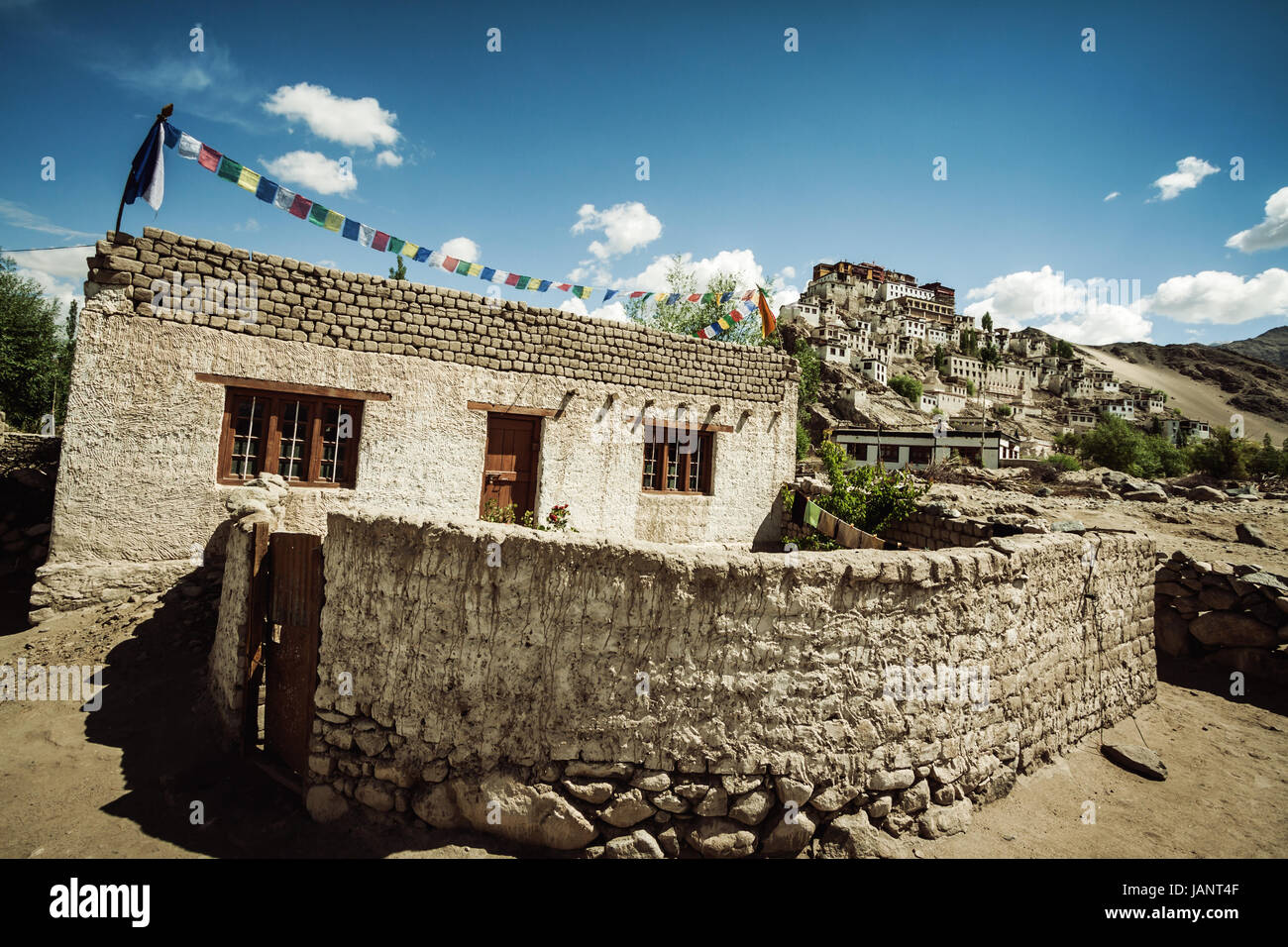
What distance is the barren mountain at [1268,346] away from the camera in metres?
161

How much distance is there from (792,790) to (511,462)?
6.72 meters

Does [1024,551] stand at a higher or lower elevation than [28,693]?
higher

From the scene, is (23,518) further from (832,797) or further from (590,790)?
(832,797)

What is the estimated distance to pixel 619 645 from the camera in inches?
150

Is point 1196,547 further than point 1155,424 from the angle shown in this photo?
No

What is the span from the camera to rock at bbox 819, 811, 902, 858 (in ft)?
12.9

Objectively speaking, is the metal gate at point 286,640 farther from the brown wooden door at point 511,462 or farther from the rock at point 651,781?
the brown wooden door at point 511,462

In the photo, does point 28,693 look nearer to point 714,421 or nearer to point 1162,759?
point 714,421

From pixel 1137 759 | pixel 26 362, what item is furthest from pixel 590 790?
pixel 26 362
